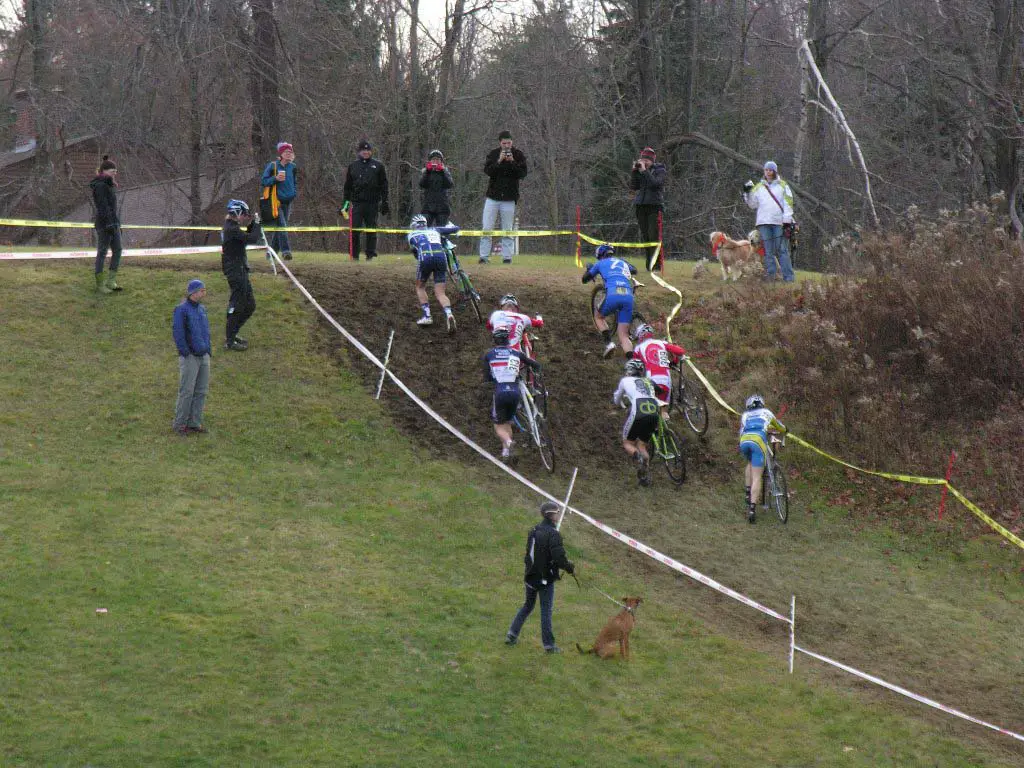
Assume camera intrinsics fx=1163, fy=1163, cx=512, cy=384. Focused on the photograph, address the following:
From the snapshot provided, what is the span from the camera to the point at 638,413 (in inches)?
627

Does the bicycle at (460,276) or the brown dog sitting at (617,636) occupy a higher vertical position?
the bicycle at (460,276)

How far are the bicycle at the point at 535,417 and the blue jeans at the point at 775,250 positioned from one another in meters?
7.57

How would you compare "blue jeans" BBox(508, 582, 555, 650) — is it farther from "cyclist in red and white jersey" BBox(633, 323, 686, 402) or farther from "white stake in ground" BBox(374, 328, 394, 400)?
"white stake in ground" BBox(374, 328, 394, 400)

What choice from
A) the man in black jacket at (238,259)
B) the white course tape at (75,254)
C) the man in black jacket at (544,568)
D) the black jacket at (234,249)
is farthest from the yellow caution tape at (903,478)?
the white course tape at (75,254)

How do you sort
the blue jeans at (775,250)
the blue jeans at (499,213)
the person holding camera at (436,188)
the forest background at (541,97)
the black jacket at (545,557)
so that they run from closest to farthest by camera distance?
the black jacket at (545,557) < the person holding camera at (436,188) < the blue jeans at (499,213) < the blue jeans at (775,250) < the forest background at (541,97)

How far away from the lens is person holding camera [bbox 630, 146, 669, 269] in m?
22.1

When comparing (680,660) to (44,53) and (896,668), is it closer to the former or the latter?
(896,668)

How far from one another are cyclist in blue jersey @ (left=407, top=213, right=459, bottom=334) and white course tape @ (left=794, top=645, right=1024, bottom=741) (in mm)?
8930

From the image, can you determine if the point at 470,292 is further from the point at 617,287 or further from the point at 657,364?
the point at 657,364

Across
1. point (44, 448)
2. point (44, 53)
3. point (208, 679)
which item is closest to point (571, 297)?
point (44, 448)

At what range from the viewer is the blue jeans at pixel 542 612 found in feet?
36.4

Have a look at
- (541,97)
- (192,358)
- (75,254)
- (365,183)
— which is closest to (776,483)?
(192,358)

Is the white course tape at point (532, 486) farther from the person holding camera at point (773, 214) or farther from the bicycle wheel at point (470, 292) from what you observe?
the person holding camera at point (773, 214)

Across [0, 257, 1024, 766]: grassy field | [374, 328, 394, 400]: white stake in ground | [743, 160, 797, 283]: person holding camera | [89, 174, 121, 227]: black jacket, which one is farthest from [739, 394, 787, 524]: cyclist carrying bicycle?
[89, 174, 121, 227]: black jacket
